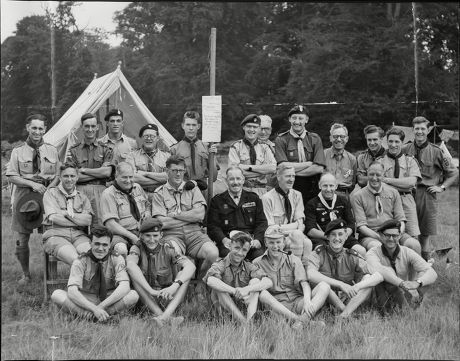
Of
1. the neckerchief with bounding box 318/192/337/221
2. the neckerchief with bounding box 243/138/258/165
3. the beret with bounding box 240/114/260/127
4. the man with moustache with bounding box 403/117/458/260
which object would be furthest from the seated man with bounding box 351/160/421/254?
the beret with bounding box 240/114/260/127

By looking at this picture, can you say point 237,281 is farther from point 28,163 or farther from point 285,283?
point 28,163

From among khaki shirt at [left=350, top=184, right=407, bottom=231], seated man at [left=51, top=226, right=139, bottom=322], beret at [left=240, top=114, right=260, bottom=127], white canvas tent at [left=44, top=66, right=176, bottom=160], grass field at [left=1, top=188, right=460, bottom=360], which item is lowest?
grass field at [left=1, top=188, right=460, bottom=360]

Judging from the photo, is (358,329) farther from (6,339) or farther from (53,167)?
(53,167)

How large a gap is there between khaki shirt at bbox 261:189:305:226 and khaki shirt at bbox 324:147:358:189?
0.79m

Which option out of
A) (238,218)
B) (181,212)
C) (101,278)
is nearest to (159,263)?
(101,278)

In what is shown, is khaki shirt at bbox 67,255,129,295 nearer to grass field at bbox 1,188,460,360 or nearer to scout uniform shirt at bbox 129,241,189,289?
scout uniform shirt at bbox 129,241,189,289

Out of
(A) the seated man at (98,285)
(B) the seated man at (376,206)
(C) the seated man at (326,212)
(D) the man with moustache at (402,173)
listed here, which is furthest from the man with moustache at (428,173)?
(A) the seated man at (98,285)

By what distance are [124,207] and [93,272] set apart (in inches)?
29.2

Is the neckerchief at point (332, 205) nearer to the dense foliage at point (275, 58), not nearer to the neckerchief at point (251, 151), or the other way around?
the neckerchief at point (251, 151)

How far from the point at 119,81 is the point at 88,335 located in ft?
16.3

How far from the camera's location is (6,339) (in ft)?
11.4

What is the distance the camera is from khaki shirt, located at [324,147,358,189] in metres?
5.70

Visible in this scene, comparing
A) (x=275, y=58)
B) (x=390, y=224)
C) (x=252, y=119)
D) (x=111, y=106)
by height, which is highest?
(x=275, y=58)

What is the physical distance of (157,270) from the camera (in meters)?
4.55
